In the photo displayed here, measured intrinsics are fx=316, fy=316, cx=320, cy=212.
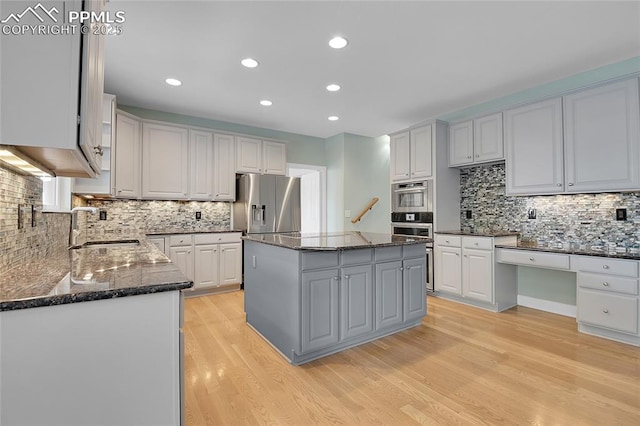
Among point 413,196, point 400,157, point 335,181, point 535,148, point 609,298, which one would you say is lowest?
point 609,298

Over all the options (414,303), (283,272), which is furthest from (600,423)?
(283,272)

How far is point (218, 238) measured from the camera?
4535mm

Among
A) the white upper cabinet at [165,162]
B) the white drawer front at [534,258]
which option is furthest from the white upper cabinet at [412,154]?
the white upper cabinet at [165,162]

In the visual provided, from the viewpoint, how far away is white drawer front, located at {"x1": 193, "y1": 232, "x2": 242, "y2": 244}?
14.4 ft

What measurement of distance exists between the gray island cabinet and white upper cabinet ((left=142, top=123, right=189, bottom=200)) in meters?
1.96

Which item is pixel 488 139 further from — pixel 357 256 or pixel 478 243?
pixel 357 256

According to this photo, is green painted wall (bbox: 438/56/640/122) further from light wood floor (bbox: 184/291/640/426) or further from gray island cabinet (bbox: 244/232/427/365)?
light wood floor (bbox: 184/291/640/426)

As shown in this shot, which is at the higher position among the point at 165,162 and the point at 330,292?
the point at 165,162

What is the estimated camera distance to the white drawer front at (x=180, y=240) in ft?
13.8

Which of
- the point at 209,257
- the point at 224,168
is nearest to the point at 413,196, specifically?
the point at 224,168

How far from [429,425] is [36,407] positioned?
172 cm

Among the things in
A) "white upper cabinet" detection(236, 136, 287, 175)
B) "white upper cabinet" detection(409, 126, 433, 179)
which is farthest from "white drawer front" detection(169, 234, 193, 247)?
"white upper cabinet" detection(409, 126, 433, 179)

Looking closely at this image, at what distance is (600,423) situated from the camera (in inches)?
68.1

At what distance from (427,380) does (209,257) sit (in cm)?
327
